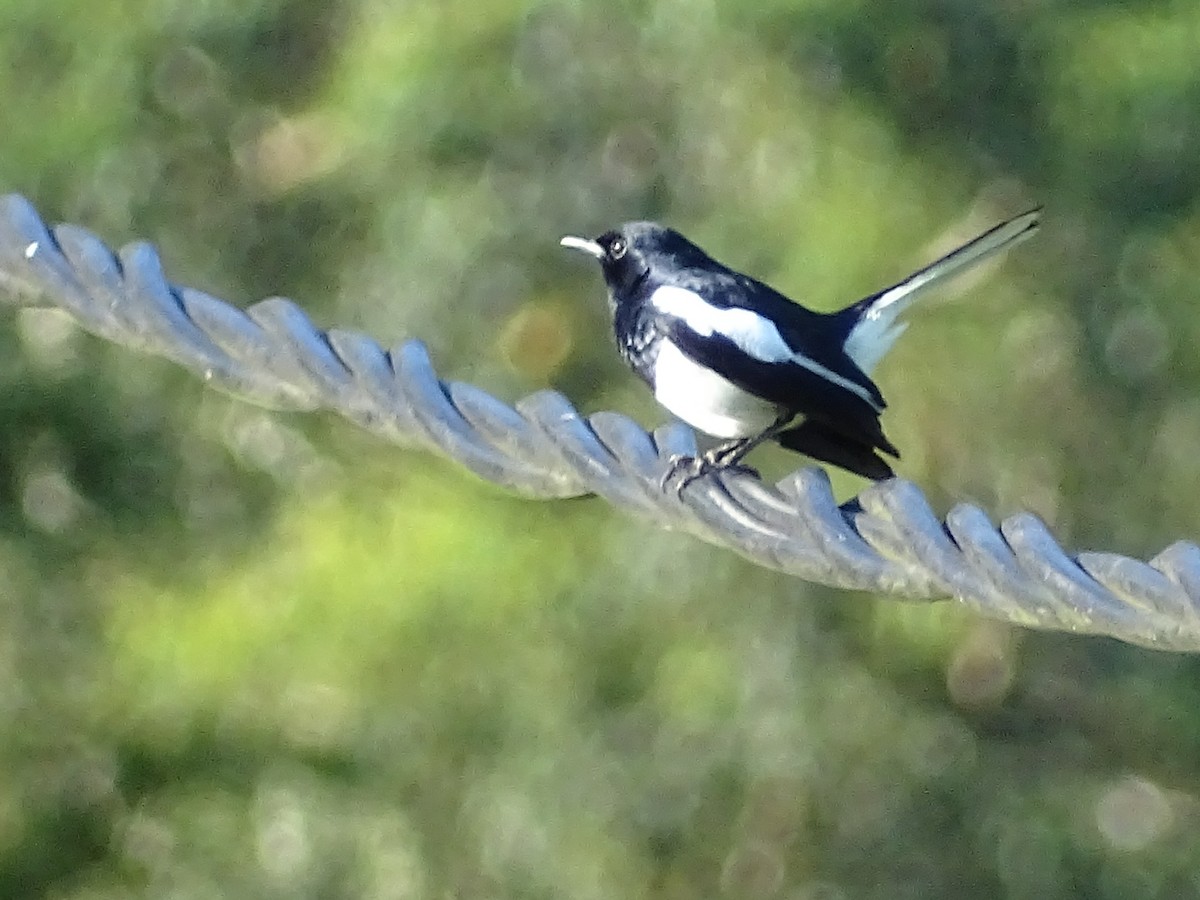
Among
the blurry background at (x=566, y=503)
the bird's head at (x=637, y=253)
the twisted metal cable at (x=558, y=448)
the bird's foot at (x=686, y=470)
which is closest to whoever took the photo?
the twisted metal cable at (x=558, y=448)

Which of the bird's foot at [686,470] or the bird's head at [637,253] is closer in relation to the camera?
the bird's foot at [686,470]

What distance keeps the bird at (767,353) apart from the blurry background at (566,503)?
71cm

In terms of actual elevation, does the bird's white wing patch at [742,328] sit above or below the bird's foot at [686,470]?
below

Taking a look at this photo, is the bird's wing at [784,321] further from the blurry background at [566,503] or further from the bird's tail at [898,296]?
the blurry background at [566,503]

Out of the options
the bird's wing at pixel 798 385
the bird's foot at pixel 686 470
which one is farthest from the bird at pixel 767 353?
the bird's foot at pixel 686 470

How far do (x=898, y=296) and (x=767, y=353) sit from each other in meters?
0.20

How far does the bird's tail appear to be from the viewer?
1397 mm

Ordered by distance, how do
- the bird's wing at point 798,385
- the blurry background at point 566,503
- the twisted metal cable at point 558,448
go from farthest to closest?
the blurry background at point 566,503 → the bird's wing at point 798,385 → the twisted metal cable at point 558,448

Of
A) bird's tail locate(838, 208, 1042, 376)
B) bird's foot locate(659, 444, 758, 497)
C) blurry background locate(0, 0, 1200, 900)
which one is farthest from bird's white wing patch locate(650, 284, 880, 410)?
blurry background locate(0, 0, 1200, 900)

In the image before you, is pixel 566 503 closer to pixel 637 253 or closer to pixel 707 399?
pixel 637 253

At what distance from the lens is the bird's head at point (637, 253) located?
161 centimetres

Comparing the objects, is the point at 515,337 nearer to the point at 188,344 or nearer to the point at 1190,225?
the point at 1190,225

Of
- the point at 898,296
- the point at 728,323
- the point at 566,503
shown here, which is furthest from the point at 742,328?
the point at 566,503

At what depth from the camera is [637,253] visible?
164cm
